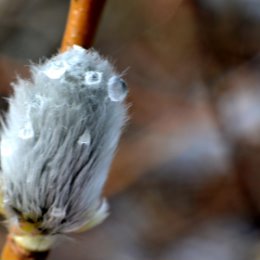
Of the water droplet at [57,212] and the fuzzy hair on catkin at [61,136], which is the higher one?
the fuzzy hair on catkin at [61,136]

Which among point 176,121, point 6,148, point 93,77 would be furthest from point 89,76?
point 176,121

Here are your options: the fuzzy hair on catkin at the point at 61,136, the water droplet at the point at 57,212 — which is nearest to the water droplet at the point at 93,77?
the fuzzy hair on catkin at the point at 61,136

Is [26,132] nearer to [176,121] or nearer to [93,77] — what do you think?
[93,77]

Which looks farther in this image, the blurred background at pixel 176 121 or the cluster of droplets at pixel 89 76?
the blurred background at pixel 176 121

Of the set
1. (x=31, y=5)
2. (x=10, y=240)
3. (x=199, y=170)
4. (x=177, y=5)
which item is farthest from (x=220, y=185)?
(x=10, y=240)

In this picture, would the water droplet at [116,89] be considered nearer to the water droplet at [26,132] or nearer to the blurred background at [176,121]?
the water droplet at [26,132]

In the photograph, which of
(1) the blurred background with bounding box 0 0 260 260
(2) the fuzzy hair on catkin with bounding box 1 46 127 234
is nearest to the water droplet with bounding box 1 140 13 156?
(2) the fuzzy hair on catkin with bounding box 1 46 127 234

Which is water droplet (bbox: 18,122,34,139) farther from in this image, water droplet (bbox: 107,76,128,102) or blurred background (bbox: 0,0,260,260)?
blurred background (bbox: 0,0,260,260)
